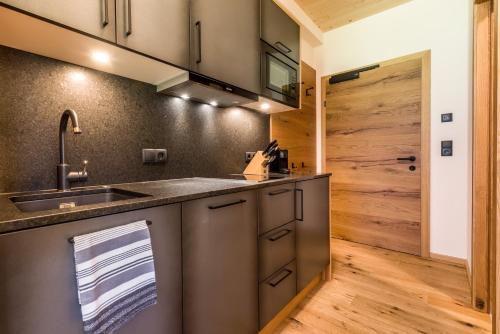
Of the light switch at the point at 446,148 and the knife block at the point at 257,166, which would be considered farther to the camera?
the light switch at the point at 446,148

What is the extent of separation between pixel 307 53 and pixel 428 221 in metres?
2.29

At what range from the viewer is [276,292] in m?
1.33

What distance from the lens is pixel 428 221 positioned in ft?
7.72

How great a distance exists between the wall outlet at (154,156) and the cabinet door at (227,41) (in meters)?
0.53

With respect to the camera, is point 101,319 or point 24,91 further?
point 24,91

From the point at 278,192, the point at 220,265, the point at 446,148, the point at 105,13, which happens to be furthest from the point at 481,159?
the point at 105,13

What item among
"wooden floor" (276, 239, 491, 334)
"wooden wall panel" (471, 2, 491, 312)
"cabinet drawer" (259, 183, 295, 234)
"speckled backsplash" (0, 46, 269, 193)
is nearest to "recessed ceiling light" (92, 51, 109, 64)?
"speckled backsplash" (0, 46, 269, 193)

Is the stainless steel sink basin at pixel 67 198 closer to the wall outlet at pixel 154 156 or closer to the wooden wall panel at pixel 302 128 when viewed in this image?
the wall outlet at pixel 154 156

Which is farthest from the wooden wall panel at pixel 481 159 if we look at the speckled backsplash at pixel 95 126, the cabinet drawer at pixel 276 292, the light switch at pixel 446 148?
the speckled backsplash at pixel 95 126

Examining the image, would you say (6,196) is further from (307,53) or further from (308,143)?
(307,53)

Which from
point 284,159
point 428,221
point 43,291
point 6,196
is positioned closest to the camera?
point 43,291

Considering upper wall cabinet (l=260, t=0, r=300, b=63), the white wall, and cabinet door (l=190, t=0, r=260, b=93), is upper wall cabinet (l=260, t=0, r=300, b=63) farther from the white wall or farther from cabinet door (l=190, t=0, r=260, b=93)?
the white wall

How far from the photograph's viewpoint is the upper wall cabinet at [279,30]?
5.80 feet

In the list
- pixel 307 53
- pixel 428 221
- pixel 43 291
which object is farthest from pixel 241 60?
pixel 428 221
